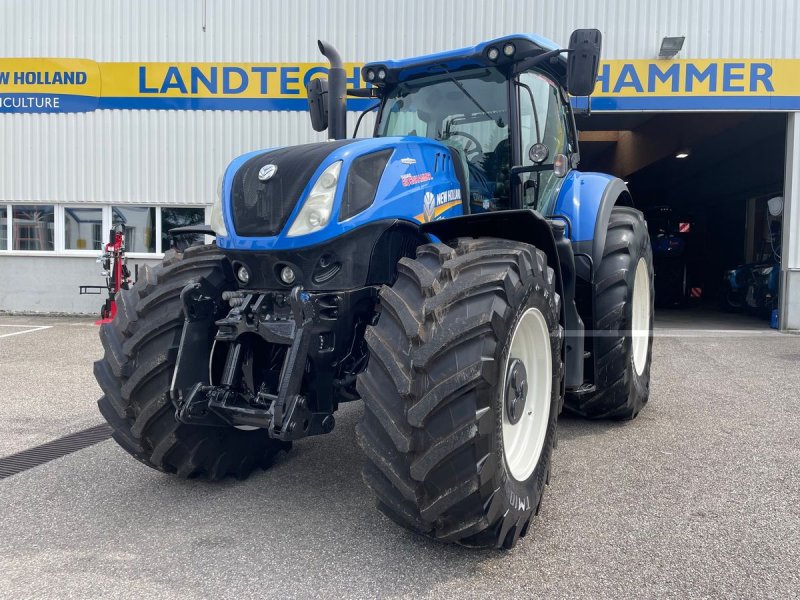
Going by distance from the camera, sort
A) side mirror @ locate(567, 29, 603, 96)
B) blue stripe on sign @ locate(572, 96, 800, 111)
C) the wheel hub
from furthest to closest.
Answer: blue stripe on sign @ locate(572, 96, 800, 111)
side mirror @ locate(567, 29, 603, 96)
the wheel hub

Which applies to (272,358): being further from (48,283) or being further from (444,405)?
(48,283)

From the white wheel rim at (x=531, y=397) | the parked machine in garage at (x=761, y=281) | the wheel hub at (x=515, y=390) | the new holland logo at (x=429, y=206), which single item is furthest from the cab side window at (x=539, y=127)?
the parked machine in garage at (x=761, y=281)

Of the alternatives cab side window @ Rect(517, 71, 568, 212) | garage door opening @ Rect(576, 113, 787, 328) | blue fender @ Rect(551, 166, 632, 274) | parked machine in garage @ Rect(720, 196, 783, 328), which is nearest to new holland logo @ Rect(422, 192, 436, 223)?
cab side window @ Rect(517, 71, 568, 212)

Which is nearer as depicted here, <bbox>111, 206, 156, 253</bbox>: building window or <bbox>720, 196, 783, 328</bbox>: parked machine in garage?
<bbox>111, 206, 156, 253</bbox>: building window

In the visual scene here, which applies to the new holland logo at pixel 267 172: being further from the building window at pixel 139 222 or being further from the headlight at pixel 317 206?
the building window at pixel 139 222

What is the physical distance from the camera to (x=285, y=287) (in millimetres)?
3088

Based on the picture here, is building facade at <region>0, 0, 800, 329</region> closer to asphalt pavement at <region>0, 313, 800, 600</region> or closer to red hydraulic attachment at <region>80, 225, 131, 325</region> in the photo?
red hydraulic attachment at <region>80, 225, 131, 325</region>

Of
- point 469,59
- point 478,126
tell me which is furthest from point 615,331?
point 469,59

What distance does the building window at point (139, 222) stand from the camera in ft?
37.2

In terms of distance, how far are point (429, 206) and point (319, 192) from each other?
648mm

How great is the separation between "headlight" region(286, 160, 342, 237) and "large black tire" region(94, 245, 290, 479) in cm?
64

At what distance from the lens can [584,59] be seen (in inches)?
144

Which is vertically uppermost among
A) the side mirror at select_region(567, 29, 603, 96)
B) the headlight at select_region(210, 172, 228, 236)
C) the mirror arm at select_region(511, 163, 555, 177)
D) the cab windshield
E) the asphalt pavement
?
the side mirror at select_region(567, 29, 603, 96)

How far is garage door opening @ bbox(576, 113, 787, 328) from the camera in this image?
42.8 feet
